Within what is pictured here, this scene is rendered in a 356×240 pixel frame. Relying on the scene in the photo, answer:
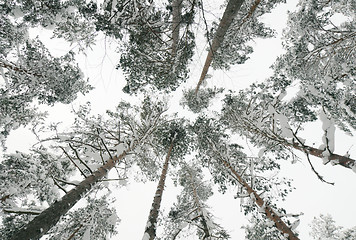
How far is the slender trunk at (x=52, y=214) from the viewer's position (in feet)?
6.66

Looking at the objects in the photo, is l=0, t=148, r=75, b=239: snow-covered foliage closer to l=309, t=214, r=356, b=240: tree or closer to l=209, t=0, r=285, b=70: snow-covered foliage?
l=209, t=0, r=285, b=70: snow-covered foliage

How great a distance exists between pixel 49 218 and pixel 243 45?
9.70 meters

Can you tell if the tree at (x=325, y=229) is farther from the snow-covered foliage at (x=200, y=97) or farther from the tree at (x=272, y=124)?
the snow-covered foliage at (x=200, y=97)

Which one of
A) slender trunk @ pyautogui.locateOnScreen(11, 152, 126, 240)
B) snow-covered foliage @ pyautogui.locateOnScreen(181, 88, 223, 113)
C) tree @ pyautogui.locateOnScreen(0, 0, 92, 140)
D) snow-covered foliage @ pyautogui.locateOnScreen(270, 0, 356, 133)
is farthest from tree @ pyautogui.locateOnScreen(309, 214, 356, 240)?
tree @ pyautogui.locateOnScreen(0, 0, 92, 140)

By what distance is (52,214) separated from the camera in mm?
2434

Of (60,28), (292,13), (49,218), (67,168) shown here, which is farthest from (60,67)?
(292,13)

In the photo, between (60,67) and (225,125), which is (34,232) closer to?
(60,67)

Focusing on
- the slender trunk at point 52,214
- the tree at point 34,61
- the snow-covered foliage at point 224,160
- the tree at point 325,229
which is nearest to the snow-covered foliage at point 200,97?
the snow-covered foliage at point 224,160

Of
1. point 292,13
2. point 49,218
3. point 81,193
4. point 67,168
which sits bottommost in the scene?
point 49,218

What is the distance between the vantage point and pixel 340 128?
26.5 feet

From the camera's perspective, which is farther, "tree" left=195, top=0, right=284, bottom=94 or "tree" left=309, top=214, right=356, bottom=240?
"tree" left=309, top=214, right=356, bottom=240

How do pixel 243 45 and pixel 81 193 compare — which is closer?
pixel 81 193

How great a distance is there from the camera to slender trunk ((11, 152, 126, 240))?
2.03 m

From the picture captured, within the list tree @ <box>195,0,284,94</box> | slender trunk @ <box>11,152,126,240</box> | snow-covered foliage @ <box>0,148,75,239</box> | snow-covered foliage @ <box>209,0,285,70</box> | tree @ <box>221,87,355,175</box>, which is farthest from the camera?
snow-covered foliage @ <box>209,0,285,70</box>
